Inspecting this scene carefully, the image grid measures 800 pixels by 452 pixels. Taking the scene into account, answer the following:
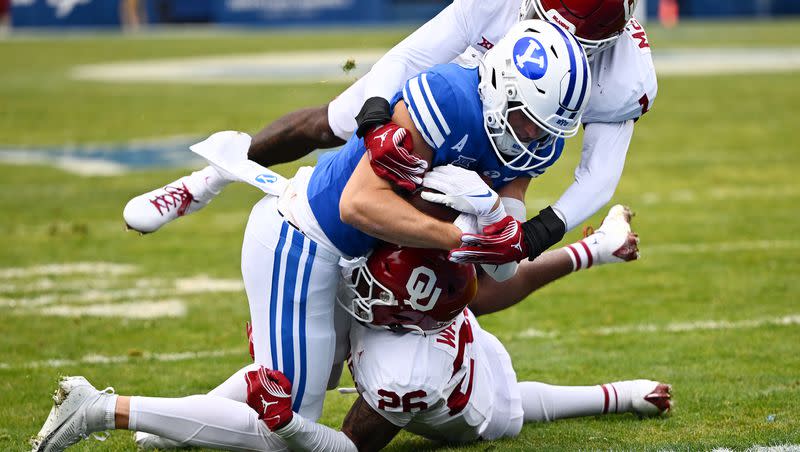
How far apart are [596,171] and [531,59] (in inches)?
30.1

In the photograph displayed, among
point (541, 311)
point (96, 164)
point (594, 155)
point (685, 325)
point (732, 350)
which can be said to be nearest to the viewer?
point (594, 155)

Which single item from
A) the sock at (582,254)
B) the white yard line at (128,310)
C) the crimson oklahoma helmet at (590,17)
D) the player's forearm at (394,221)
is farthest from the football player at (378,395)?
the white yard line at (128,310)

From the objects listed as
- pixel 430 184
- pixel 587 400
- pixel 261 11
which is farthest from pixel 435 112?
pixel 261 11

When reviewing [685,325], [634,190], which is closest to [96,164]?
[634,190]

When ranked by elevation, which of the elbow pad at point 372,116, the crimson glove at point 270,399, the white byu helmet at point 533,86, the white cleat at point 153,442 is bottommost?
the white cleat at point 153,442

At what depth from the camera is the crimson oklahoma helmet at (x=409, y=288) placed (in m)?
3.85

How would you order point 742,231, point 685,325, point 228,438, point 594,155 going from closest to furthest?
point 228,438, point 594,155, point 685,325, point 742,231

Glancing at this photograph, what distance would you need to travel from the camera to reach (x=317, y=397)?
393 cm

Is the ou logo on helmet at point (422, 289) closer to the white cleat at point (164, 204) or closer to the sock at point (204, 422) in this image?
the sock at point (204, 422)

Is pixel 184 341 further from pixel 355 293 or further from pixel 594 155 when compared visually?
pixel 594 155

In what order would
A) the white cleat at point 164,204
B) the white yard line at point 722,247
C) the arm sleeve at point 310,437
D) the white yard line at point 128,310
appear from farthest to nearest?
1. the white yard line at point 722,247
2. the white yard line at point 128,310
3. the white cleat at point 164,204
4. the arm sleeve at point 310,437

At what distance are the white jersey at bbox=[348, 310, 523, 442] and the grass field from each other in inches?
4.1

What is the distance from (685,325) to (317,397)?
2296 mm

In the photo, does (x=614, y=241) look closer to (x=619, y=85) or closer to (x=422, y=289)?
(x=619, y=85)
